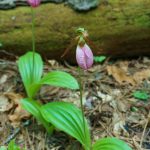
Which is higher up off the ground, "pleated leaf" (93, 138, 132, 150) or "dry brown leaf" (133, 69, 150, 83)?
"dry brown leaf" (133, 69, 150, 83)

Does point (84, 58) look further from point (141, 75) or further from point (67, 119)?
point (141, 75)

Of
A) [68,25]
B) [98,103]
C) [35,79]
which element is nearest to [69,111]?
[98,103]

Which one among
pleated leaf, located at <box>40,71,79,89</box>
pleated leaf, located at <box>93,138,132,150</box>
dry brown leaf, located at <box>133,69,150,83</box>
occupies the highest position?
pleated leaf, located at <box>40,71,79,89</box>

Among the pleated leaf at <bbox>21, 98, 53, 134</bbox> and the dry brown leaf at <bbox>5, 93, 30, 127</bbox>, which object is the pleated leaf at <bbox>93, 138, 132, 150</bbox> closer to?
the pleated leaf at <bbox>21, 98, 53, 134</bbox>

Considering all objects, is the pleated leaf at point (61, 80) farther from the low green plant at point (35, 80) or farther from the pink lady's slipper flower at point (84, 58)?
the pink lady's slipper flower at point (84, 58)

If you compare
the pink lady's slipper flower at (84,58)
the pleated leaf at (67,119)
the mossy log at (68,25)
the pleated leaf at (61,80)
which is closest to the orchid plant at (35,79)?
the pleated leaf at (61,80)

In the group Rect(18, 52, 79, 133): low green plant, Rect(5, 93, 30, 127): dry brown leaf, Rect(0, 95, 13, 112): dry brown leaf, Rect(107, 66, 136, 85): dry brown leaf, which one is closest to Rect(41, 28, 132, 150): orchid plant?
Rect(18, 52, 79, 133): low green plant

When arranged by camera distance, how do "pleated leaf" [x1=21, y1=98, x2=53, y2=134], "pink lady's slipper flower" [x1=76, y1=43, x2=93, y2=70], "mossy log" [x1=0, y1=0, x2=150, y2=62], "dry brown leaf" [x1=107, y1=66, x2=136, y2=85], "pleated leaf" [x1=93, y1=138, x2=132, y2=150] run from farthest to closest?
1. "mossy log" [x1=0, y1=0, x2=150, y2=62]
2. "dry brown leaf" [x1=107, y1=66, x2=136, y2=85]
3. "pleated leaf" [x1=21, y1=98, x2=53, y2=134]
4. "pleated leaf" [x1=93, y1=138, x2=132, y2=150]
5. "pink lady's slipper flower" [x1=76, y1=43, x2=93, y2=70]
